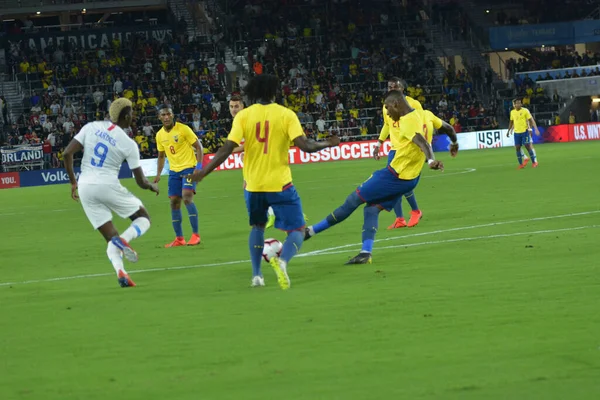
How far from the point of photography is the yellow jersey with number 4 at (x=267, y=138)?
10.9 meters

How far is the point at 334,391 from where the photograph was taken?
21.0 feet

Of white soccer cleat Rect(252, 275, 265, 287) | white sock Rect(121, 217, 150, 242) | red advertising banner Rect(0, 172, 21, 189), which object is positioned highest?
white sock Rect(121, 217, 150, 242)

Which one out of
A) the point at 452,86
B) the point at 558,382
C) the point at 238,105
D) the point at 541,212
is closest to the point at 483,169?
the point at 541,212

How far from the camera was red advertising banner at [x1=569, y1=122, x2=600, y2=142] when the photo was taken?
5366 cm

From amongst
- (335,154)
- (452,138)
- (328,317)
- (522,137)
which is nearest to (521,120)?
(522,137)

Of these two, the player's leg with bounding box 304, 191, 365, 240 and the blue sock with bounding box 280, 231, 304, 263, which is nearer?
the blue sock with bounding box 280, 231, 304, 263

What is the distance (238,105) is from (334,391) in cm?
1003

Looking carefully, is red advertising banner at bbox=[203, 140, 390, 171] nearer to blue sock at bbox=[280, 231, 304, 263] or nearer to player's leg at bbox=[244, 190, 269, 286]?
player's leg at bbox=[244, 190, 269, 286]

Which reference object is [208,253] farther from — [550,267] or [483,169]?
[483,169]

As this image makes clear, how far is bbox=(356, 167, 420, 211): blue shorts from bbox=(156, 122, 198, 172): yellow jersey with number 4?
4606 mm

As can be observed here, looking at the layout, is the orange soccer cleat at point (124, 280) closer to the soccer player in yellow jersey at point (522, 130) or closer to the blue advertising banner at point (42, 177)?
the soccer player in yellow jersey at point (522, 130)

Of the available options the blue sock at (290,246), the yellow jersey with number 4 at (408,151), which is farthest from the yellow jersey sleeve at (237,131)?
the yellow jersey with number 4 at (408,151)

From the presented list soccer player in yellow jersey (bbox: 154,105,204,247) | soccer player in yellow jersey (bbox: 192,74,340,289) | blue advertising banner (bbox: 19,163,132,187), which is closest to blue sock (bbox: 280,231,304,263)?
soccer player in yellow jersey (bbox: 192,74,340,289)

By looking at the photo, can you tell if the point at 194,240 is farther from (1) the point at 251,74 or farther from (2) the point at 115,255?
(1) the point at 251,74
